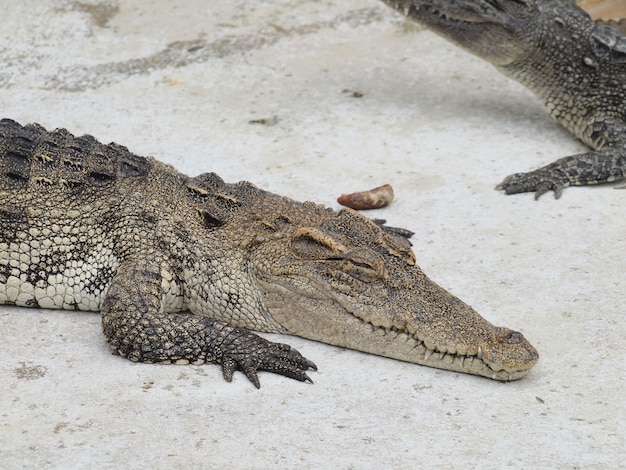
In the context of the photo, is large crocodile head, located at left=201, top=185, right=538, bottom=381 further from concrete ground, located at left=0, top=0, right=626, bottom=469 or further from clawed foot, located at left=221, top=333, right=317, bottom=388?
clawed foot, located at left=221, top=333, right=317, bottom=388

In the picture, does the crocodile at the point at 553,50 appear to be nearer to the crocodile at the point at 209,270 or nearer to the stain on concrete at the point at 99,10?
the stain on concrete at the point at 99,10

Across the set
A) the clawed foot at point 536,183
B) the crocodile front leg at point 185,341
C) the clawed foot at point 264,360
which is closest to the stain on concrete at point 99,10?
the clawed foot at point 536,183

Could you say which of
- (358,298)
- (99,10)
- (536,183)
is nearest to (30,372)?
(358,298)

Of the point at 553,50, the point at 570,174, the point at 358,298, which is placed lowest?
the point at 570,174

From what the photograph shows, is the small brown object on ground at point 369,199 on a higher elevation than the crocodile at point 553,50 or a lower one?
lower

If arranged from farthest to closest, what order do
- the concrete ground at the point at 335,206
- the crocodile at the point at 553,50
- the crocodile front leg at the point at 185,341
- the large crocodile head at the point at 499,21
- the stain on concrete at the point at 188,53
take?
1. the stain on concrete at the point at 188,53
2. the large crocodile head at the point at 499,21
3. the crocodile at the point at 553,50
4. the crocodile front leg at the point at 185,341
5. the concrete ground at the point at 335,206

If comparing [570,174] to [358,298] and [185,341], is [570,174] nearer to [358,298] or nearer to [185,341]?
[358,298]

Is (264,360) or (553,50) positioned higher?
(553,50)
